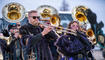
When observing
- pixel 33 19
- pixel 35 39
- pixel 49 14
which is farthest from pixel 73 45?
pixel 49 14

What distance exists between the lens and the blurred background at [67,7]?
5.20 meters

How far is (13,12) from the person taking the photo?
5.00 m

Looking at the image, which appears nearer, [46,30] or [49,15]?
[46,30]

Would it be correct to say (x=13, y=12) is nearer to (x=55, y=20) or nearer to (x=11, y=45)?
(x=11, y=45)

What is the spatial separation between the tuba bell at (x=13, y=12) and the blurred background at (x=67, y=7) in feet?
0.34

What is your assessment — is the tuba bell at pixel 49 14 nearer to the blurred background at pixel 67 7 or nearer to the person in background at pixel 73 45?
the blurred background at pixel 67 7

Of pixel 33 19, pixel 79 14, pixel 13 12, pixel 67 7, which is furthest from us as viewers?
pixel 67 7

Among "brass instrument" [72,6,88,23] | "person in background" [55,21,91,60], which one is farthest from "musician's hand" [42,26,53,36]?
"brass instrument" [72,6,88,23]

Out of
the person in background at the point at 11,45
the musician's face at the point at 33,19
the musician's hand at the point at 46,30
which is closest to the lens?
the musician's hand at the point at 46,30

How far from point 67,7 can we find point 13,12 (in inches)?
63.4

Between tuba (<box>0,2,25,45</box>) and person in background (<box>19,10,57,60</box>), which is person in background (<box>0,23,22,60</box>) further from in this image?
person in background (<box>19,10,57,60</box>)

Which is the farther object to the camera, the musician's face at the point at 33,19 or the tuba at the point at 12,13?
the tuba at the point at 12,13

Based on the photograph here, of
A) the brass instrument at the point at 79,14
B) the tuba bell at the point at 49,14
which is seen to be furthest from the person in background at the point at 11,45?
the brass instrument at the point at 79,14

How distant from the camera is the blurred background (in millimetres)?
5195
